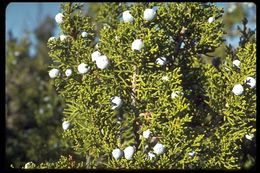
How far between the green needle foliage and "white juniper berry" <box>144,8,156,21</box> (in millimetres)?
38

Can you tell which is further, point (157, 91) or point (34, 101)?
point (34, 101)

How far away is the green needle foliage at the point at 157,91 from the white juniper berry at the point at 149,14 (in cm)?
4

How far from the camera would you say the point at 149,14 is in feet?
6.40

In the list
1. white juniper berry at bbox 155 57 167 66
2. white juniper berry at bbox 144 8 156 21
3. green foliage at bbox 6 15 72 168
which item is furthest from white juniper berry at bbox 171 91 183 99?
green foliage at bbox 6 15 72 168

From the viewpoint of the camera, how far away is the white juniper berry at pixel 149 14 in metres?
1.95

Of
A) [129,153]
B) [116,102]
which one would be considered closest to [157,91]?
[116,102]

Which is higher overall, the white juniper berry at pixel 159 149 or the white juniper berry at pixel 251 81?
the white juniper berry at pixel 251 81

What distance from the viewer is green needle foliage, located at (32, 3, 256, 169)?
76.5 inches

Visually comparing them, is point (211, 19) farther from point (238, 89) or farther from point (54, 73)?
point (54, 73)

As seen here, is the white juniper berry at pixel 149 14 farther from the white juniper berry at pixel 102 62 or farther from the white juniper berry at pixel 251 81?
the white juniper berry at pixel 251 81

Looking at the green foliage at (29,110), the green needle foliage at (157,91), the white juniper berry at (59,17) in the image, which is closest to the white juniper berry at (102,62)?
the green needle foliage at (157,91)

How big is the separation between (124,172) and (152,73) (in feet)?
1.70

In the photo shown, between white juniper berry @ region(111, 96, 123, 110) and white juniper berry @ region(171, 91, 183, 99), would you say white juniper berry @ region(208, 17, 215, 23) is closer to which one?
white juniper berry @ region(171, 91, 183, 99)

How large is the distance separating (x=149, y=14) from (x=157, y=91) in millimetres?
382
